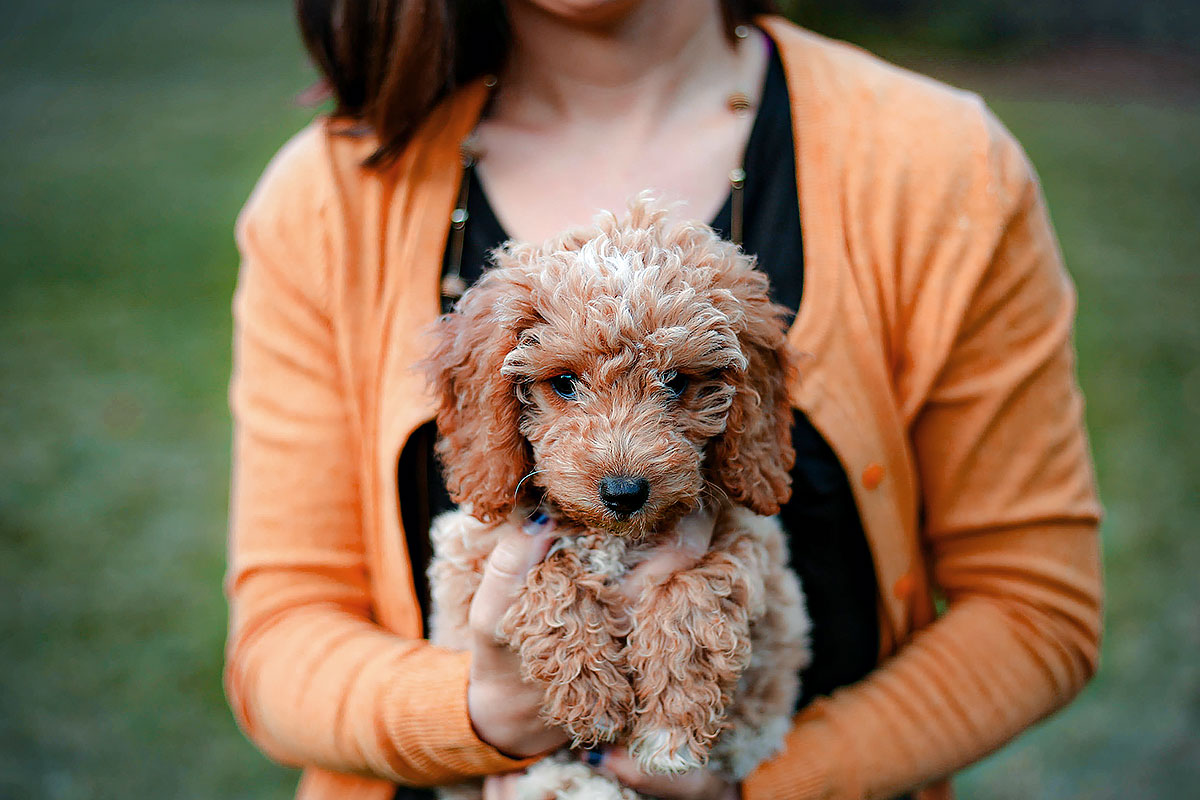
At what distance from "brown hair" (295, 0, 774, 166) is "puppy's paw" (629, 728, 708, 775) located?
151 cm

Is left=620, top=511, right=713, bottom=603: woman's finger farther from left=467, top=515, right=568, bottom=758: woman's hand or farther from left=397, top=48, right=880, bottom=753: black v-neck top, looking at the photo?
left=397, top=48, right=880, bottom=753: black v-neck top

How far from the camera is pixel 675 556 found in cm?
202

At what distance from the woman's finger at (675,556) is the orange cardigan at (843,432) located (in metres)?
0.41

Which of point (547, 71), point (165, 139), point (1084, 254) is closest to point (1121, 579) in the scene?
point (547, 71)

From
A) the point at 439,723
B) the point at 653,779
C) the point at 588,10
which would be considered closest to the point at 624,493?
the point at 653,779

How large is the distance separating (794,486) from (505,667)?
0.80 m

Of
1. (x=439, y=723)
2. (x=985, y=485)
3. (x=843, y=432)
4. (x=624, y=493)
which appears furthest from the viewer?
(x=985, y=485)

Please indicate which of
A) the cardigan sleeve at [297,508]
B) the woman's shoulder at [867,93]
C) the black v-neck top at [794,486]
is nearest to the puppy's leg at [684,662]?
the black v-neck top at [794,486]

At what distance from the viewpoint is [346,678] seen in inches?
92.4

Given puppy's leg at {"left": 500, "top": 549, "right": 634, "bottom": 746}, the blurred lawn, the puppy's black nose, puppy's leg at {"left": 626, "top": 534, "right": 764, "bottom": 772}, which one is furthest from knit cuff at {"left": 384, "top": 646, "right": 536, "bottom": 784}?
the blurred lawn

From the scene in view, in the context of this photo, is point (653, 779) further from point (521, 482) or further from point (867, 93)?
point (867, 93)

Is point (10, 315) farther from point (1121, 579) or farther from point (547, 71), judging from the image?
point (1121, 579)

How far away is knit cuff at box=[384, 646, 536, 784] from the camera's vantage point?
85.3 inches

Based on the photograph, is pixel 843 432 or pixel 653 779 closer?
pixel 653 779
